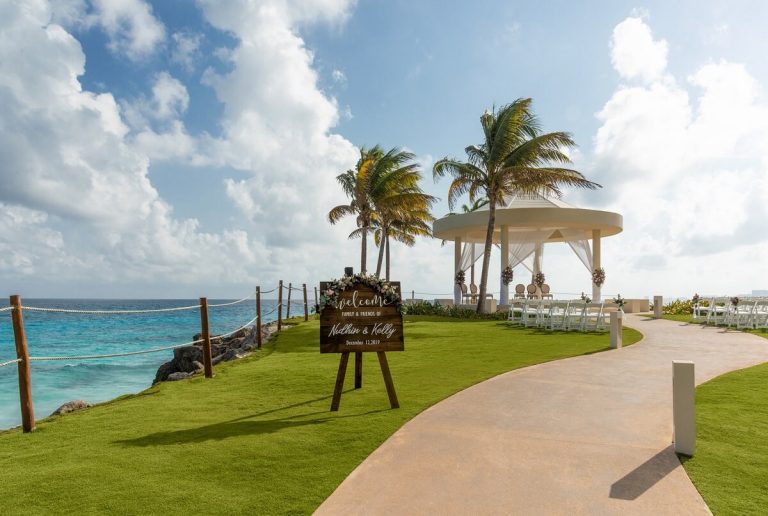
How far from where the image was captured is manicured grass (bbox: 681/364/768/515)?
337cm

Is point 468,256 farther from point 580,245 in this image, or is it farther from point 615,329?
point 615,329

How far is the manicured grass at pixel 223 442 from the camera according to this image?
3.44 meters

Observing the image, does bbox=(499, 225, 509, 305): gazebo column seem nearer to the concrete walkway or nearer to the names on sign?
the concrete walkway

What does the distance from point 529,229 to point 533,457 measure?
22.2 meters

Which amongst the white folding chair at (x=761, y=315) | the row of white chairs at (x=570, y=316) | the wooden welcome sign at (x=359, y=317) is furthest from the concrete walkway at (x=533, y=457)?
the white folding chair at (x=761, y=315)

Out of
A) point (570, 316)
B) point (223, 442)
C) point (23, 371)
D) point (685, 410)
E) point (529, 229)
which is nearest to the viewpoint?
point (685, 410)

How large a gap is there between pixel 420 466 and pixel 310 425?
1639 millimetres

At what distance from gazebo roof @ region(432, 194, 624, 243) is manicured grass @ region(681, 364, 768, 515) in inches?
587

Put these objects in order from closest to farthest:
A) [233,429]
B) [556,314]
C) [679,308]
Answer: [233,429], [556,314], [679,308]

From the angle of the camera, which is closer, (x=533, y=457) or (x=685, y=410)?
(x=533, y=457)

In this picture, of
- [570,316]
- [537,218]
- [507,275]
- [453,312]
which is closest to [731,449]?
[570,316]

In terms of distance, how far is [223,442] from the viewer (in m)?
4.59

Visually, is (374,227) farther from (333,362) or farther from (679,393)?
(679,393)

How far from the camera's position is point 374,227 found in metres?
30.6
